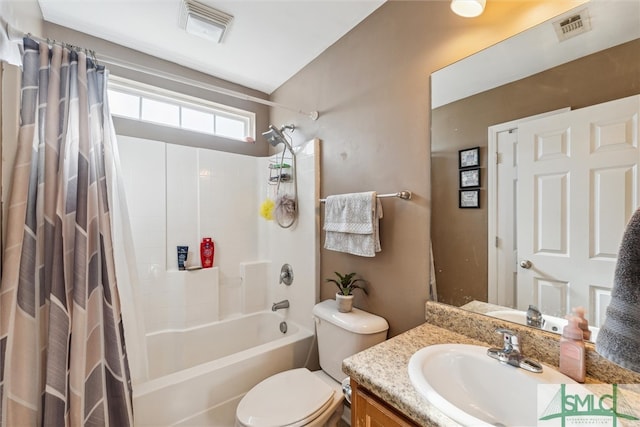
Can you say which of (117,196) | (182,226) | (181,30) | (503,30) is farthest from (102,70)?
(503,30)

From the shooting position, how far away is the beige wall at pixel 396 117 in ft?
3.84

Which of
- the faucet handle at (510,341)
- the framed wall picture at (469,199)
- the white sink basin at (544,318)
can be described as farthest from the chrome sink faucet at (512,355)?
the framed wall picture at (469,199)

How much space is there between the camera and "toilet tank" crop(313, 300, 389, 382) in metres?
1.34

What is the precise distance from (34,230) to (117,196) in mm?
303

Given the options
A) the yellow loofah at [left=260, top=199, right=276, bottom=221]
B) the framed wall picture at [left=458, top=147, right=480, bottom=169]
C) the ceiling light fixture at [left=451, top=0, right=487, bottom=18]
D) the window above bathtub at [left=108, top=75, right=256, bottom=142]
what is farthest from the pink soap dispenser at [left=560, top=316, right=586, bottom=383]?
the window above bathtub at [left=108, top=75, right=256, bottom=142]

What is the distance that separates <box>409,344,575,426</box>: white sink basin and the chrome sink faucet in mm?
16

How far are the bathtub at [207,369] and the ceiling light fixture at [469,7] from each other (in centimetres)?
191

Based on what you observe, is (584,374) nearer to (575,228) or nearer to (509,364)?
(509,364)

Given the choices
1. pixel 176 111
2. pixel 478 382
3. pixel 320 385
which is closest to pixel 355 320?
pixel 320 385

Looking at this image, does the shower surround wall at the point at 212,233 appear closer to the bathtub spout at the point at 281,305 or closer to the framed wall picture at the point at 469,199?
the bathtub spout at the point at 281,305

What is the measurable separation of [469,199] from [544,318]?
50cm

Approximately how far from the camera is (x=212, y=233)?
2.26 metres

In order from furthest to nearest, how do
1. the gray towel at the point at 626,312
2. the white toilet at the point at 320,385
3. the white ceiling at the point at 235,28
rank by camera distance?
1. the white ceiling at the point at 235,28
2. the white toilet at the point at 320,385
3. the gray towel at the point at 626,312

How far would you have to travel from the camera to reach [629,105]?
782 mm
